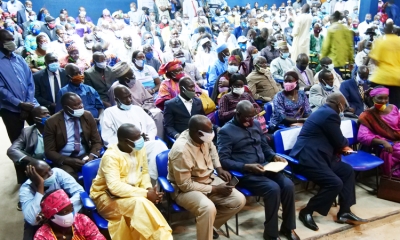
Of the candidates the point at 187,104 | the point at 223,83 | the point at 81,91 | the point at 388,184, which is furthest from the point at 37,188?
the point at 388,184

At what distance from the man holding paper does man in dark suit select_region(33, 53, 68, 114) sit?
7.99 feet

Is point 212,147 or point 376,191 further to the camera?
point 376,191

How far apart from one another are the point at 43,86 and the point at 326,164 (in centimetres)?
354

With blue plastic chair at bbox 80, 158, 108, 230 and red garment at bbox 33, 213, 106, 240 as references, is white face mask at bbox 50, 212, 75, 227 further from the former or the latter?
blue plastic chair at bbox 80, 158, 108, 230

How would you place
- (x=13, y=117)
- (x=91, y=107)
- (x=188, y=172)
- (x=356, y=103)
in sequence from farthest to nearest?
(x=356, y=103)
(x=91, y=107)
(x=13, y=117)
(x=188, y=172)

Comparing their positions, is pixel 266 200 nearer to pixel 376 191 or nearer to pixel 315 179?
pixel 315 179

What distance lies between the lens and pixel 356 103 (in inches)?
223

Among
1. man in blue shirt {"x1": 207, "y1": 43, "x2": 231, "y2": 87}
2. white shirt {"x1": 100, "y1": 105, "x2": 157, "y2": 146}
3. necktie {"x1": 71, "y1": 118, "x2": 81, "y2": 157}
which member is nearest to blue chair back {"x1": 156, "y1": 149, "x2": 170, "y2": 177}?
white shirt {"x1": 100, "y1": 105, "x2": 157, "y2": 146}

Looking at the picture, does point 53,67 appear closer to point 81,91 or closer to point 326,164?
point 81,91

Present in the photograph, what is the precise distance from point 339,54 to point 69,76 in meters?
3.90

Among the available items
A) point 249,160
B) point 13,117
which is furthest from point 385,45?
point 13,117

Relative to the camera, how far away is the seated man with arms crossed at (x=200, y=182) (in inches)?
124

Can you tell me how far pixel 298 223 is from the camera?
386 cm

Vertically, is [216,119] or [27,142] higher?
[27,142]
